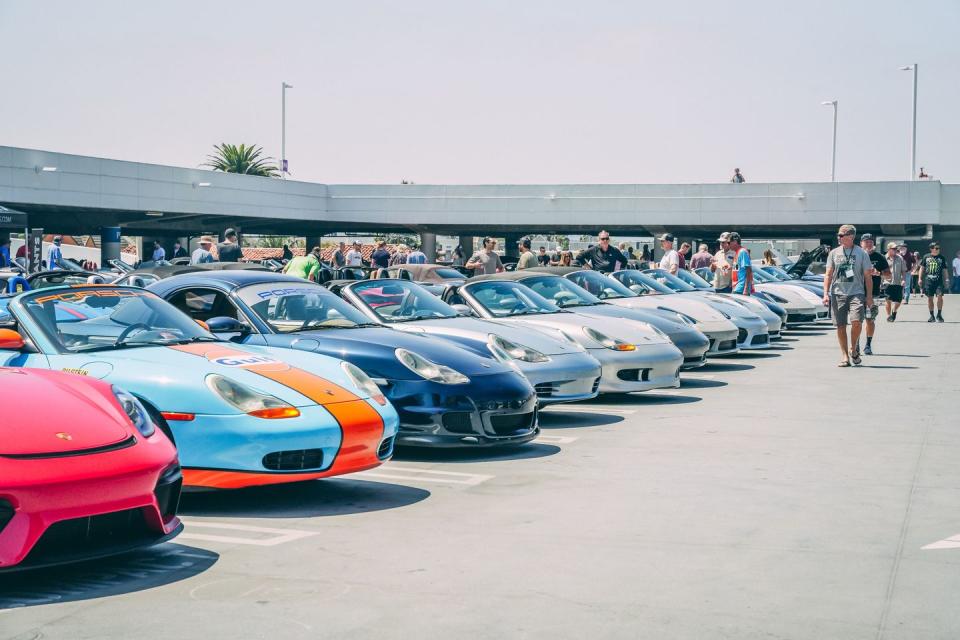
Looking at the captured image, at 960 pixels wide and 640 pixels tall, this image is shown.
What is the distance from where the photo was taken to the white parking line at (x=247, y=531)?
5422 millimetres

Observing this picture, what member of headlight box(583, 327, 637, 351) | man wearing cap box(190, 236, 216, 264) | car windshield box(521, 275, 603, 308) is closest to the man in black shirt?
car windshield box(521, 275, 603, 308)

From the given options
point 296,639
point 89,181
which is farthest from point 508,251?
point 296,639

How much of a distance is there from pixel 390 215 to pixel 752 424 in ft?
147

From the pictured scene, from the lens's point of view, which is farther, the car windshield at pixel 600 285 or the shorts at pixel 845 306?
the car windshield at pixel 600 285

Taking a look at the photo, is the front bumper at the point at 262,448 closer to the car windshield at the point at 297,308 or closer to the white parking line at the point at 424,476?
the white parking line at the point at 424,476

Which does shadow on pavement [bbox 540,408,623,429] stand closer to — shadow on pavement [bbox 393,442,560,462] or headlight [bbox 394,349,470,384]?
shadow on pavement [bbox 393,442,560,462]

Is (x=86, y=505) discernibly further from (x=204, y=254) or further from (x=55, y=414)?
(x=204, y=254)

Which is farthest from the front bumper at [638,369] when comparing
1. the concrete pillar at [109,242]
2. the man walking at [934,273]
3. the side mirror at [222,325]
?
the concrete pillar at [109,242]

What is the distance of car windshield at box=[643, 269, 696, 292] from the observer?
55.4 ft

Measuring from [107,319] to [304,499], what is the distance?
5.48 feet

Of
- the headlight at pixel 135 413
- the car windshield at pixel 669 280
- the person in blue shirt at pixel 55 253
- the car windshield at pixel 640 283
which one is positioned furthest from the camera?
the person in blue shirt at pixel 55 253

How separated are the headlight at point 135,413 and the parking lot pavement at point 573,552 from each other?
0.60 metres

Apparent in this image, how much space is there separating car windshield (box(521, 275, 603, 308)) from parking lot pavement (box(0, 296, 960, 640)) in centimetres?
348

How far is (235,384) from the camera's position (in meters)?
6.09
